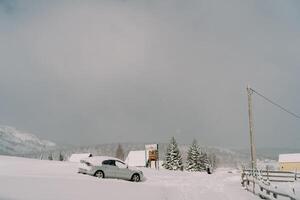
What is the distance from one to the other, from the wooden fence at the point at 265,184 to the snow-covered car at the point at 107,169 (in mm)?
8399

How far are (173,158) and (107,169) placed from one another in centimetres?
5795

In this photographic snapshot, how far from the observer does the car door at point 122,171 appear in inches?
1280

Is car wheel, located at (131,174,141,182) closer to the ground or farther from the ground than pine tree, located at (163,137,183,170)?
closer to the ground

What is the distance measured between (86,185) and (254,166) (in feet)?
56.8

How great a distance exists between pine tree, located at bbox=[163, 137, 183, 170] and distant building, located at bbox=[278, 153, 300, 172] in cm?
2303

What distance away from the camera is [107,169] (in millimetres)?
31969

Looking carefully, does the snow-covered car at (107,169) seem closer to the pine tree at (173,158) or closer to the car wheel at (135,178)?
the car wheel at (135,178)

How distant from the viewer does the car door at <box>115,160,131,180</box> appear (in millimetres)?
32500

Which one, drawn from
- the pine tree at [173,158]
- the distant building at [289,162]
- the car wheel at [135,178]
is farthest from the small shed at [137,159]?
the car wheel at [135,178]

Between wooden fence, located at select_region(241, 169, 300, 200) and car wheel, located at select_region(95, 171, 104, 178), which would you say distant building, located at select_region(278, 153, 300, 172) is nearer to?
wooden fence, located at select_region(241, 169, 300, 200)

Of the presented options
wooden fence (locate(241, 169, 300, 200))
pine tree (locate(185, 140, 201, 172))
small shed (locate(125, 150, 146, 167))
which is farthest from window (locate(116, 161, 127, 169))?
small shed (locate(125, 150, 146, 167))

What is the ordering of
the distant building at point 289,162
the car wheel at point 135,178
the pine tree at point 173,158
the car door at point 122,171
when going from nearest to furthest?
the car door at point 122,171
the car wheel at point 135,178
the pine tree at point 173,158
the distant building at point 289,162

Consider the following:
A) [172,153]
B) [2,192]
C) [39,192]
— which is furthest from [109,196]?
[172,153]

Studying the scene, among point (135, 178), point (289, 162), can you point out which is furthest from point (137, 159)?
point (135, 178)
